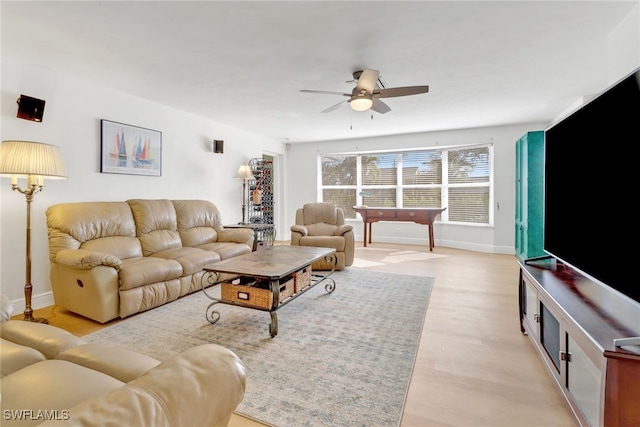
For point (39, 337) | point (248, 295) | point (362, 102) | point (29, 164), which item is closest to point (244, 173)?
point (362, 102)

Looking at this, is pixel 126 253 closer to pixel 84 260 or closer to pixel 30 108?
pixel 84 260

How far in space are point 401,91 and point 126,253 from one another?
3210mm

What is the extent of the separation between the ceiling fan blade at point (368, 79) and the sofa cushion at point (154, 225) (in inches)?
109

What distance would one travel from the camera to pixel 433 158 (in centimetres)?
629

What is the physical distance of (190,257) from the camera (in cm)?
321

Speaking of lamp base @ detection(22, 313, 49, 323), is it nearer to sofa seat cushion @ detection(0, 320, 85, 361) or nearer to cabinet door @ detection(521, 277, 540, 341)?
sofa seat cushion @ detection(0, 320, 85, 361)

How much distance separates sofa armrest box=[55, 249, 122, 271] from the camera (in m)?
2.45

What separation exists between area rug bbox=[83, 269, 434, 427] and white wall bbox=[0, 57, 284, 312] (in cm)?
130

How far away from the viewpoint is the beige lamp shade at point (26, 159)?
2307 mm

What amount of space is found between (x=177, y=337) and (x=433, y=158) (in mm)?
5745

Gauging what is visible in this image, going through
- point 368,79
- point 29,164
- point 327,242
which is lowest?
point 327,242

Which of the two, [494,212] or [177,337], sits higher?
[494,212]

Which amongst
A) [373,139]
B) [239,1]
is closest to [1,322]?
[239,1]

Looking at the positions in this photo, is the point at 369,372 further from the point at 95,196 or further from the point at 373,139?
the point at 373,139
